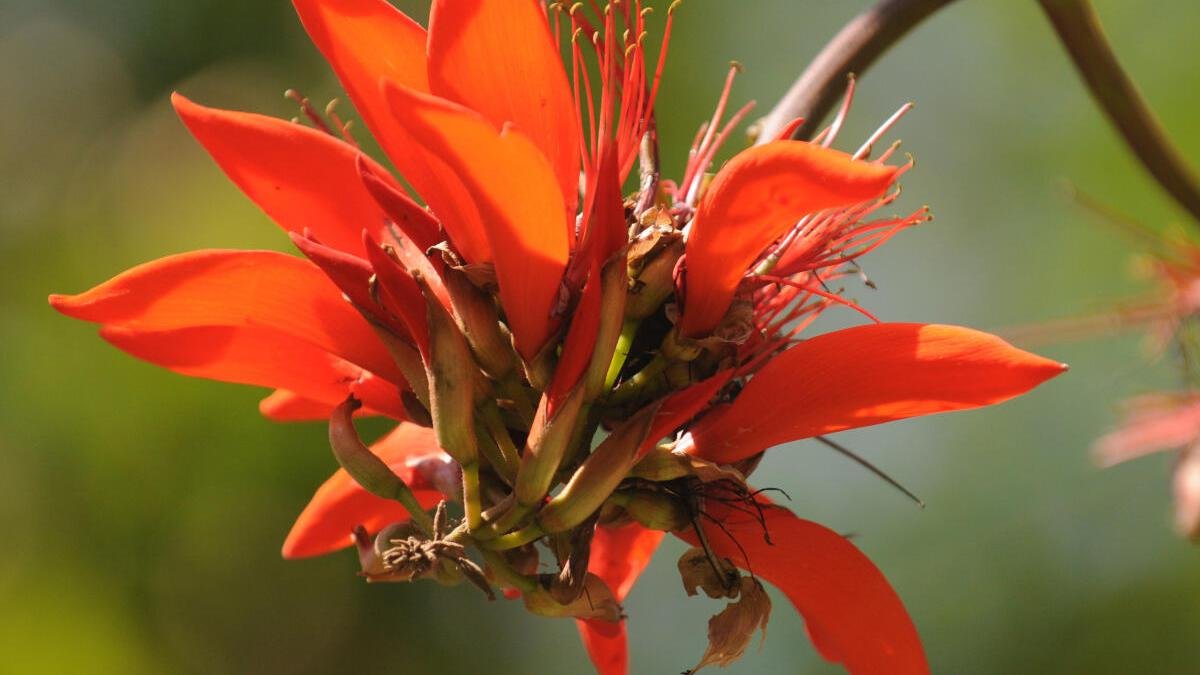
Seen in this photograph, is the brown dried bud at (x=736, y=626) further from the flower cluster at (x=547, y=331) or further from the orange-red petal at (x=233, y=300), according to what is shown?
the orange-red petal at (x=233, y=300)

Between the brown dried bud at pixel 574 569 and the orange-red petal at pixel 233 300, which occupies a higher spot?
the orange-red petal at pixel 233 300

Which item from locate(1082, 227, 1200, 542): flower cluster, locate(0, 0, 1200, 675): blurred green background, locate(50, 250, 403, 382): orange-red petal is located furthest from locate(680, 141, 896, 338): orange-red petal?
locate(0, 0, 1200, 675): blurred green background

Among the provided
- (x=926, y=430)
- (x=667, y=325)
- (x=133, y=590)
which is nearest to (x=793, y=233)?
(x=667, y=325)

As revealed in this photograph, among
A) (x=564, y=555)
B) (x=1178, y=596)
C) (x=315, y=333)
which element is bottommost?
(x=1178, y=596)

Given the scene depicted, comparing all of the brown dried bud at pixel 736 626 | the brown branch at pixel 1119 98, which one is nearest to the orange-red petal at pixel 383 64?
the brown dried bud at pixel 736 626

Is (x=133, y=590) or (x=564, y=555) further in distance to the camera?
(x=133, y=590)

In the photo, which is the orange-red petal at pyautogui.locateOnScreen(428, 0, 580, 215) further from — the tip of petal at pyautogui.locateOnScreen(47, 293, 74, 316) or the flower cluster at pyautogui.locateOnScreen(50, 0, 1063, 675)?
the tip of petal at pyautogui.locateOnScreen(47, 293, 74, 316)

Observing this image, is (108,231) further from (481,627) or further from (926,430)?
(926,430)

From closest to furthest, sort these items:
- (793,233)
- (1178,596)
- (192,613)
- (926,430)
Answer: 1. (793,233)
2. (192,613)
3. (1178,596)
4. (926,430)
